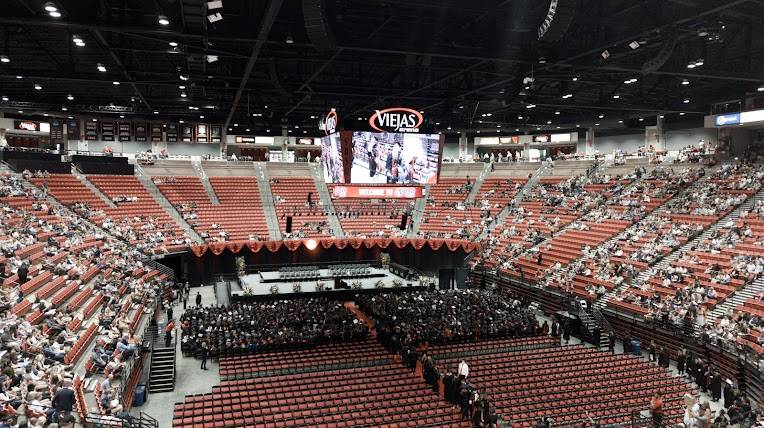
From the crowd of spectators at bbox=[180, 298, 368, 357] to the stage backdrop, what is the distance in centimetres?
1178

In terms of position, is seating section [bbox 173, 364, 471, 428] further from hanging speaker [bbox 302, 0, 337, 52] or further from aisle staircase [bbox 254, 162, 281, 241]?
aisle staircase [bbox 254, 162, 281, 241]

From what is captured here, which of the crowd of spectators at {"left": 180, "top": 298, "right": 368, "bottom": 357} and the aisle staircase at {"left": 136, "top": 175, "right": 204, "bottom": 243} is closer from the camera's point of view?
the crowd of spectators at {"left": 180, "top": 298, "right": 368, "bottom": 357}

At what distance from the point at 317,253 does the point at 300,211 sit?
252 inches

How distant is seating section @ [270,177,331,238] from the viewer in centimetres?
4300

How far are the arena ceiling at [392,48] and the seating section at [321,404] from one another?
32.5ft

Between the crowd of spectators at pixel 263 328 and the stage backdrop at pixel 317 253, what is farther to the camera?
the stage backdrop at pixel 317 253

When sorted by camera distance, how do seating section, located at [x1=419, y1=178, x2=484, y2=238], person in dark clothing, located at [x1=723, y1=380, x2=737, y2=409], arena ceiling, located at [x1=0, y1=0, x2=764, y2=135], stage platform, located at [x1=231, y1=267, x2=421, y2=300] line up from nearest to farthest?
arena ceiling, located at [x1=0, y1=0, x2=764, y2=135], person in dark clothing, located at [x1=723, y1=380, x2=737, y2=409], stage platform, located at [x1=231, y1=267, x2=421, y2=300], seating section, located at [x1=419, y1=178, x2=484, y2=238]

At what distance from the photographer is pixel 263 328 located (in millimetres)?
23172

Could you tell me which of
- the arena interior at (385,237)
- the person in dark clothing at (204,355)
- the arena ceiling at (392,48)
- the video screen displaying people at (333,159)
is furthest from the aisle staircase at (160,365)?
the arena ceiling at (392,48)

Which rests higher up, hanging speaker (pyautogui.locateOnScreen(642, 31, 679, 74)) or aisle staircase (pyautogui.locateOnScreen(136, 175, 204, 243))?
hanging speaker (pyautogui.locateOnScreen(642, 31, 679, 74))

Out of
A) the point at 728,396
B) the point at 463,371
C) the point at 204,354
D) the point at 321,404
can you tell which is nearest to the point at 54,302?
the point at 204,354

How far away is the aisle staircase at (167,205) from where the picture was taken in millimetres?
39094

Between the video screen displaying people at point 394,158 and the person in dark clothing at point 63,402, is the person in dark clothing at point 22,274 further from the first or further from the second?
the video screen displaying people at point 394,158

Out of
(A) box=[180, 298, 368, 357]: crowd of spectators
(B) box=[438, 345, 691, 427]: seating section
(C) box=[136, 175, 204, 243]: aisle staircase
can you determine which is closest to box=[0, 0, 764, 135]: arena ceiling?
(A) box=[180, 298, 368, 357]: crowd of spectators
